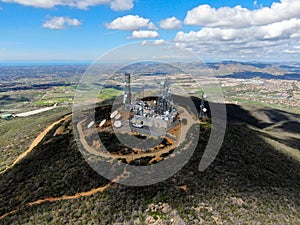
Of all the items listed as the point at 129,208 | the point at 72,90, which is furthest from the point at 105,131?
the point at 72,90

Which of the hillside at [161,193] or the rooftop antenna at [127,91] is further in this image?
the rooftop antenna at [127,91]

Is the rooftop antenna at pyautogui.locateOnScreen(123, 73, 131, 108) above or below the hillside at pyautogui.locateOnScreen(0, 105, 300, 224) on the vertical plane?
above

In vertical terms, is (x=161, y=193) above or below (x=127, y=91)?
below

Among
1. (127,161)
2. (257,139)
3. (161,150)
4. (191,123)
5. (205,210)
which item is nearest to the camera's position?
(205,210)

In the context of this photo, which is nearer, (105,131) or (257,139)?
(105,131)

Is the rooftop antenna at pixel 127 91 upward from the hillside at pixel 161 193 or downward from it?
upward

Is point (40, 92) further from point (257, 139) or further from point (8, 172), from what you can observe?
point (257, 139)

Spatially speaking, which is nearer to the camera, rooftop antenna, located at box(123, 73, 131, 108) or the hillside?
the hillside

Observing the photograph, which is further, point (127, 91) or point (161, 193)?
point (127, 91)
